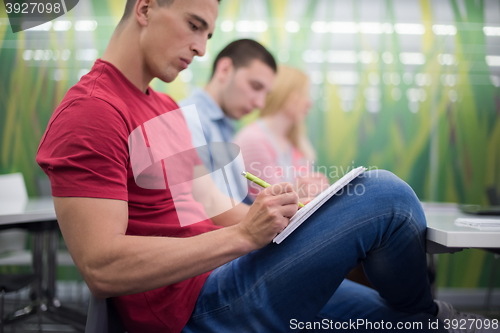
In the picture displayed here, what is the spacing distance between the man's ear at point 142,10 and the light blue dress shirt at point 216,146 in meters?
0.35

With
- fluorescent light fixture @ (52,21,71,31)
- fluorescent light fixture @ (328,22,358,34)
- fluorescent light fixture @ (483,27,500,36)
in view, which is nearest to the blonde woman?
fluorescent light fixture @ (328,22,358,34)

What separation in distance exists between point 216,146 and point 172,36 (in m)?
0.70

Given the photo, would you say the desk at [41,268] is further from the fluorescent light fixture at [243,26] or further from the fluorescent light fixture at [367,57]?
the fluorescent light fixture at [367,57]

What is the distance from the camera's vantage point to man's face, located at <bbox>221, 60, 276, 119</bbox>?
2.25m

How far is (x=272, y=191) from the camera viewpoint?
78 cm

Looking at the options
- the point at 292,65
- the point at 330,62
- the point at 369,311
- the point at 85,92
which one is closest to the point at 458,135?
the point at 330,62

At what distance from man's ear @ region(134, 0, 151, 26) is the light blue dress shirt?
1.16 ft

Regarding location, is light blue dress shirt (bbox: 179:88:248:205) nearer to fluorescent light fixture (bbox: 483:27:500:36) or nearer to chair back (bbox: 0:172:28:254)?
chair back (bbox: 0:172:28:254)

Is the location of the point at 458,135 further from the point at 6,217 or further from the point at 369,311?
the point at 6,217

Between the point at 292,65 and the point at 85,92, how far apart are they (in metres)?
2.78

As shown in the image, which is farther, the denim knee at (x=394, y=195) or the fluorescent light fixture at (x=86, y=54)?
the fluorescent light fixture at (x=86, y=54)

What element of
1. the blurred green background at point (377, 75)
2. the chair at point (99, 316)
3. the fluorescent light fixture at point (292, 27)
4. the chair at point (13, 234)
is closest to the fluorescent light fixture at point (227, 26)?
the blurred green background at point (377, 75)

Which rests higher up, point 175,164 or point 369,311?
point 175,164

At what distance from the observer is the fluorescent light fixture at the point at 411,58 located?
3400 mm
